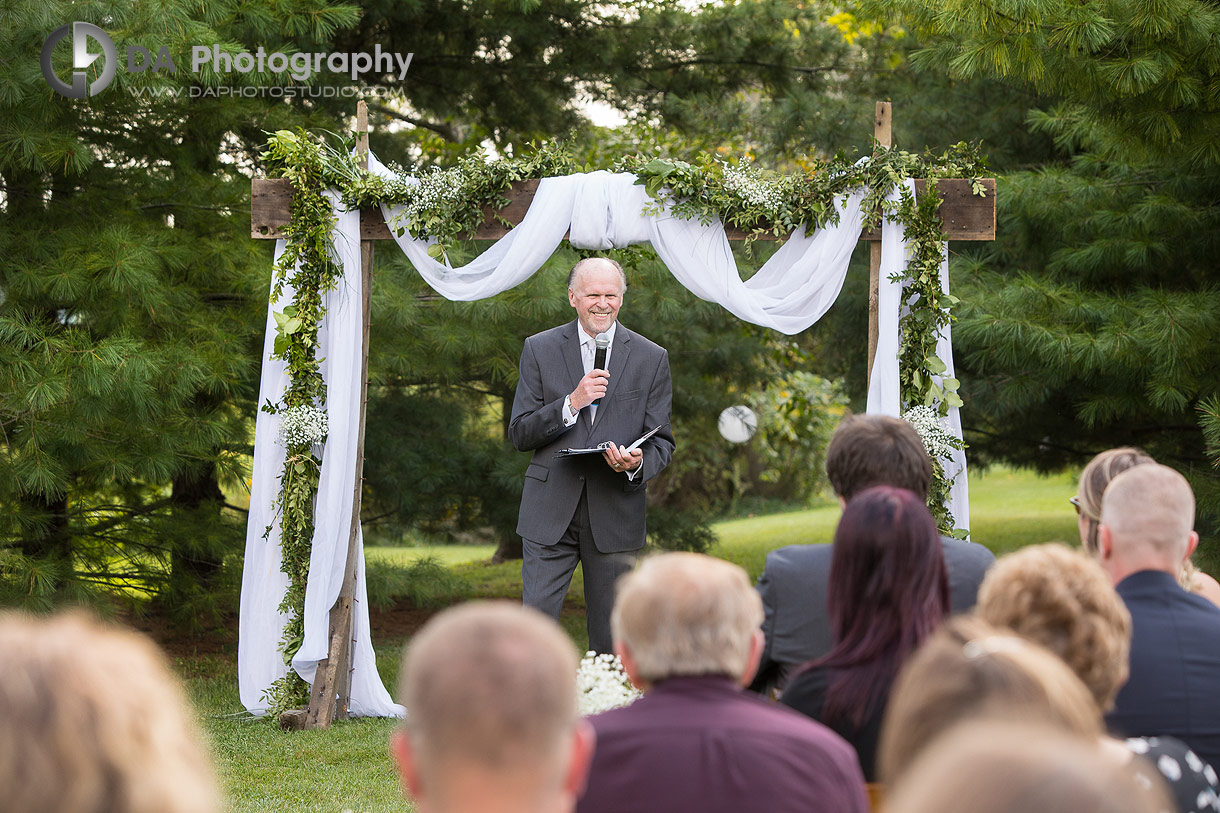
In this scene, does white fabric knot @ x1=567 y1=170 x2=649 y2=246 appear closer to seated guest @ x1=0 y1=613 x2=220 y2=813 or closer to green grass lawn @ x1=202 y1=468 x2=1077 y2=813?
green grass lawn @ x1=202 y1=468 x2=1077 y2=813

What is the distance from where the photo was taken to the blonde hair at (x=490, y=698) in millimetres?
1146

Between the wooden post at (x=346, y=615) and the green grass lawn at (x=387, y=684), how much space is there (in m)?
0.11

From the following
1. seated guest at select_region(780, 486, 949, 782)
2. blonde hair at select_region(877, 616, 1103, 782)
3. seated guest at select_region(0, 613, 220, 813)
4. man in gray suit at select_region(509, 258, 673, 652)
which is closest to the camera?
seated guest at select_region(0, 613, 220, 813)

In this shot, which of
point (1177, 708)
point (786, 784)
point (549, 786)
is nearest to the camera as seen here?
point (549, 786)

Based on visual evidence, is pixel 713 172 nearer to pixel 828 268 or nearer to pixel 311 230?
pixel 828 268

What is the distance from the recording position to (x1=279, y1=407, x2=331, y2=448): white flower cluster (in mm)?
4688

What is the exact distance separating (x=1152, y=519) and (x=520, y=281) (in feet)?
10.0

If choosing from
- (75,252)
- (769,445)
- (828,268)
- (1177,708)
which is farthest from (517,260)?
(769,445)

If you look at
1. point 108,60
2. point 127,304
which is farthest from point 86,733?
point 108,60

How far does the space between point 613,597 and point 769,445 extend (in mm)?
9692

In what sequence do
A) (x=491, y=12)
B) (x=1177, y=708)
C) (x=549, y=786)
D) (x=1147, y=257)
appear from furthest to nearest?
(x=491, y=12), (x=1147, y=257), (x=1177, y=708), (x=549, y=786)

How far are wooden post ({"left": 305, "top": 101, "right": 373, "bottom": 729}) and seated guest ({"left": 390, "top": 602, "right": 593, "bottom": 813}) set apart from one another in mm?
3743

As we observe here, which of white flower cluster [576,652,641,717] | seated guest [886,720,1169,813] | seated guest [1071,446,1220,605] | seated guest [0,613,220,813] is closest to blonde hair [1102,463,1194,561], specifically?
seated guest [1071,446,1220,605]

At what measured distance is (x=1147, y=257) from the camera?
19.8 feet
